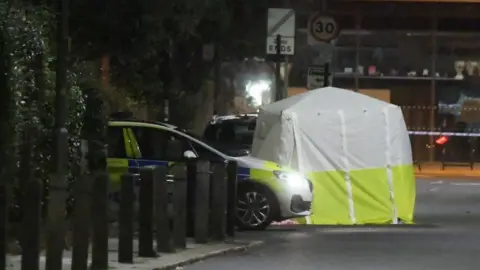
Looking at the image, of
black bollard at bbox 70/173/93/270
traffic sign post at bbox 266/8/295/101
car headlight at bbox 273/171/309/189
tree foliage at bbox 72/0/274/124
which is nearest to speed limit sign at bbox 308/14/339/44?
traffic sign post at bbox 266/8/295/101

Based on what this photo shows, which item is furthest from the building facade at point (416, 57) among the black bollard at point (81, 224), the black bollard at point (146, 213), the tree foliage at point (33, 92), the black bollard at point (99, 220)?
the black bollard at point (81, 224)

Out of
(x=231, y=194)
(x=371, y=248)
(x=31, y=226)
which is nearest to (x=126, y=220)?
(x=31, y=226)

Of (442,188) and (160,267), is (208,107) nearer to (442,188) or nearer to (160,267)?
(442,188)

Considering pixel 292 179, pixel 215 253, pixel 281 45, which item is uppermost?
pixel 281 45

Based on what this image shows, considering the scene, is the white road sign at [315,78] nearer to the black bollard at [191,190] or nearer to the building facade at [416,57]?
the black bollard at [191,190]

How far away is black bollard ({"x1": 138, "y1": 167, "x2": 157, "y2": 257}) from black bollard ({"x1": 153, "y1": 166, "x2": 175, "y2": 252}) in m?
0.15

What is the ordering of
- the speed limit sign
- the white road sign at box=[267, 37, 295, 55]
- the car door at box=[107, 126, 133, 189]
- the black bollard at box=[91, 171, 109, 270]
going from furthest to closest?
the speed limit sign → the white road sign at box=[267, 37, 295, 55] → the car door at box=[107, 126, 133, 189] → the black bollard at box=[91, 171, 109, 270]

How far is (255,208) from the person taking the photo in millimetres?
17984

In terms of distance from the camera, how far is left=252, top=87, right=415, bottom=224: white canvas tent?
19391mm

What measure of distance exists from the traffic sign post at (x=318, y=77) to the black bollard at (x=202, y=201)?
27.7 ft

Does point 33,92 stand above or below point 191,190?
above

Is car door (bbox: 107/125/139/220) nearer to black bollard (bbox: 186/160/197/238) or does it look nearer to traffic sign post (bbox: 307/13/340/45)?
black bollard (bbox: 186/160/197/238)

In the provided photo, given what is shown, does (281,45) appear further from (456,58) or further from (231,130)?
(456,58)

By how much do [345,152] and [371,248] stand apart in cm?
404
